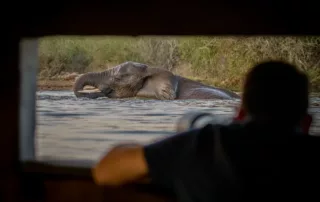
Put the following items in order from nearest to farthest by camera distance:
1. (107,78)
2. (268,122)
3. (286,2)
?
1. (268,122)
2. (286,2)
3. (107,78)

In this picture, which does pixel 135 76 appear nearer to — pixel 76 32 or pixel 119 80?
pixel 119 80

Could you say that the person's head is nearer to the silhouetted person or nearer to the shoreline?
the silhouetted person

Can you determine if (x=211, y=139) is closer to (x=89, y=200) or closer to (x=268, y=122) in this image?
(x=268, y=122)

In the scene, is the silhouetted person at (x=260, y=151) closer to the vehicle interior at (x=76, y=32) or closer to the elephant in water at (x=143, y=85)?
the vehicle interior at (x=76, y=32)

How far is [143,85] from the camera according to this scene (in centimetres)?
270

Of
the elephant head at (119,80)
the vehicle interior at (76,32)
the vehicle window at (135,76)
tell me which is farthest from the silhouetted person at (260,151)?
the elephant head at (119,80)

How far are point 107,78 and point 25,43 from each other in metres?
0.88

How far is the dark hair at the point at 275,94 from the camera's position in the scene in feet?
4.00

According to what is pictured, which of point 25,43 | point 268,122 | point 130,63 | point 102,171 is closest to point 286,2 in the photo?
point 268,122

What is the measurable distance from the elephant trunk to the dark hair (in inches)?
52.4

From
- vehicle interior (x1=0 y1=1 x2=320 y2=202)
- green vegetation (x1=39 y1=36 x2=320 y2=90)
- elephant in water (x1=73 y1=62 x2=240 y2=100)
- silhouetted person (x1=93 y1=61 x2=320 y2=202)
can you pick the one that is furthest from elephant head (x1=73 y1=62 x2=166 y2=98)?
silhouetted person (x1=93 y1=61 x2=320 y2=202)

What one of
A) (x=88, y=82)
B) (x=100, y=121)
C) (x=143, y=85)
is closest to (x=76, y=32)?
(x=100, y=121)

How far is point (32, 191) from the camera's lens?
1.74m

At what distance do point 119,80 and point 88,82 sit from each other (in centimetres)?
16
